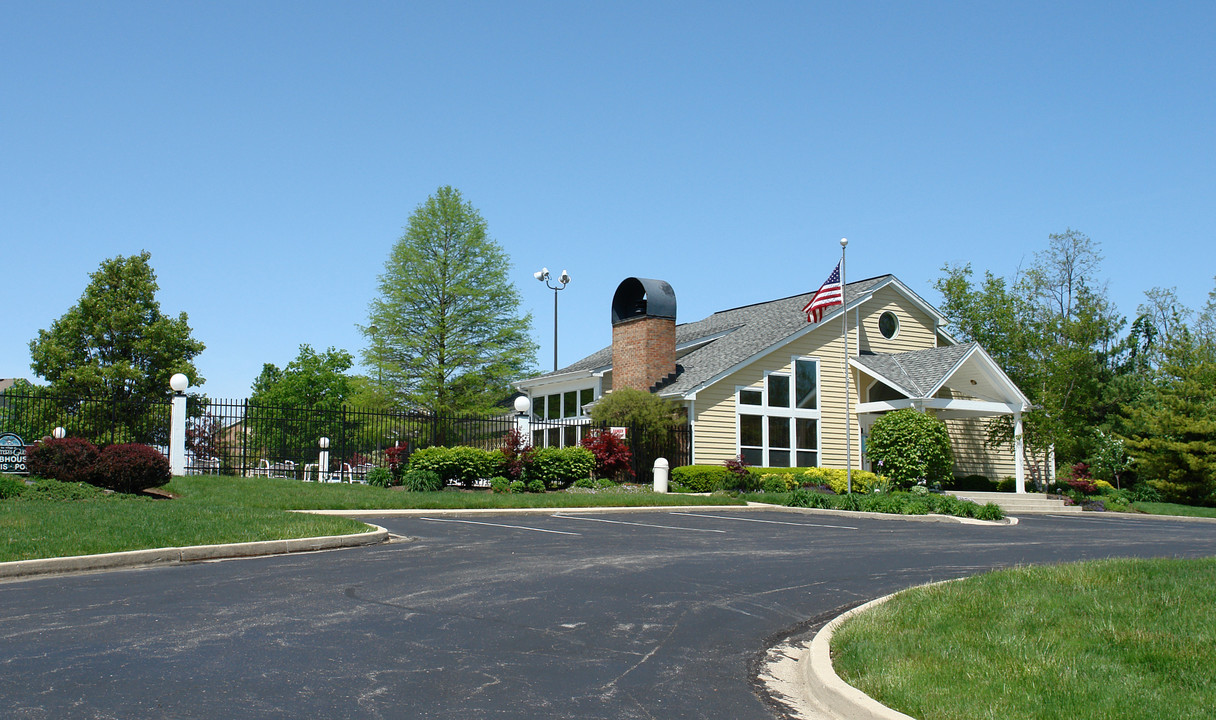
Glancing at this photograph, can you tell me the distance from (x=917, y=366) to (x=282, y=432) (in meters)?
20.8

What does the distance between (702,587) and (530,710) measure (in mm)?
4938

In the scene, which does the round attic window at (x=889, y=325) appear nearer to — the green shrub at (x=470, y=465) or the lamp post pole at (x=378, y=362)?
the green shrub at (x=470, y=465)

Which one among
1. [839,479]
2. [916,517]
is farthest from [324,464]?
[916,517]

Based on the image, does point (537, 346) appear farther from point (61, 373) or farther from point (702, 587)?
point (702, 587)

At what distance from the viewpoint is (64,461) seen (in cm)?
1803

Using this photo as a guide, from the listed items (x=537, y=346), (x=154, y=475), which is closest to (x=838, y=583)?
(x=154, y=475)

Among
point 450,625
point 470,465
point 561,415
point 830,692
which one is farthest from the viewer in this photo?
point 561,415

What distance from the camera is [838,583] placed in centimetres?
1070

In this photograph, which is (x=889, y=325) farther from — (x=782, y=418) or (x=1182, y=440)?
(x=1182, y=440)

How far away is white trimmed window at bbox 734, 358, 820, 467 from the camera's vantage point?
3088 cm

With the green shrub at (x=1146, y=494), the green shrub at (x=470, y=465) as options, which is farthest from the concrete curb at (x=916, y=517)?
the green shrub at (x=1146, y=494)

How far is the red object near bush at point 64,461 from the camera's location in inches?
709

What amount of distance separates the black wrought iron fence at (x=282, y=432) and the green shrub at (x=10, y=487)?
650 centimetres

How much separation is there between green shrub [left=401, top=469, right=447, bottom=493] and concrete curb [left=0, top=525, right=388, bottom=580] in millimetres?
9994
